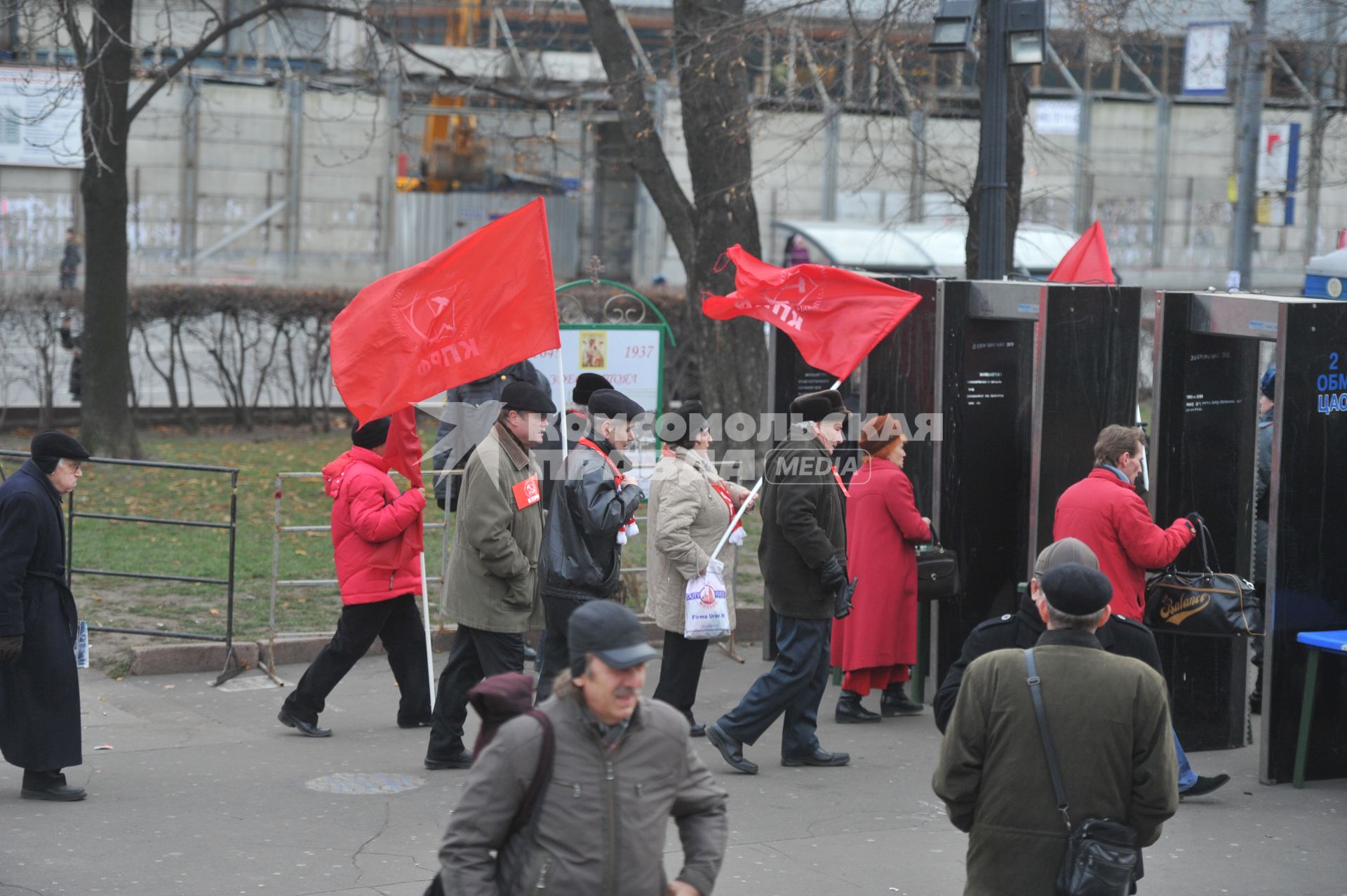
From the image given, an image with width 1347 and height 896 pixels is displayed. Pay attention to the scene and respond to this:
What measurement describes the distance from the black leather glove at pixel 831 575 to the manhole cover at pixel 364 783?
7.09 feet

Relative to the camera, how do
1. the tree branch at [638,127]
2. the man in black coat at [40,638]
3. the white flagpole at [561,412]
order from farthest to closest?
the tree branch at [638,127], the white flagpole at [561,412], the man in black coat at [40,638]

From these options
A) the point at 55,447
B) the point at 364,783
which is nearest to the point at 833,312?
the point at 364,783

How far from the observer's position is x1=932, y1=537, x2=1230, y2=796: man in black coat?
4969 mm

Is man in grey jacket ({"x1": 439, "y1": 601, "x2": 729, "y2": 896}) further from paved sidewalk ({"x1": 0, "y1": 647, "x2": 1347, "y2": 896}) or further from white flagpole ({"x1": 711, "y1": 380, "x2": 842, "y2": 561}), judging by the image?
white flagpole ({"x1": 711, "y1": 380, "x2": 842, "y2": 561})

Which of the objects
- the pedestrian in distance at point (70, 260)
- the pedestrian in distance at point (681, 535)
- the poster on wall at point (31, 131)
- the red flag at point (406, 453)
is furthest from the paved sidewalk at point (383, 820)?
the poster on wall at point (31, 131)

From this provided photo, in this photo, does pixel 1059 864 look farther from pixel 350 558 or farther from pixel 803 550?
pixel 350 558

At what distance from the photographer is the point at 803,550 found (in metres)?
7.70

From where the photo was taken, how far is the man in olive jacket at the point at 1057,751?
4.37 m

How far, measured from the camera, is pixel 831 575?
7.71 metres

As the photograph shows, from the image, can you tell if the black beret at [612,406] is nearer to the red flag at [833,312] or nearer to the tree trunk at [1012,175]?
the red flag at [833,312]

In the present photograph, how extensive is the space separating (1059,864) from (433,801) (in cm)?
365

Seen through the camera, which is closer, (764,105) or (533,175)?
(764,105)

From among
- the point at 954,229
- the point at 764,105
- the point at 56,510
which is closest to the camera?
the point at 56,510

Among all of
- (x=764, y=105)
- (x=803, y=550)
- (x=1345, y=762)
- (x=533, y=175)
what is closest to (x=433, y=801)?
(x=803, y=550)
